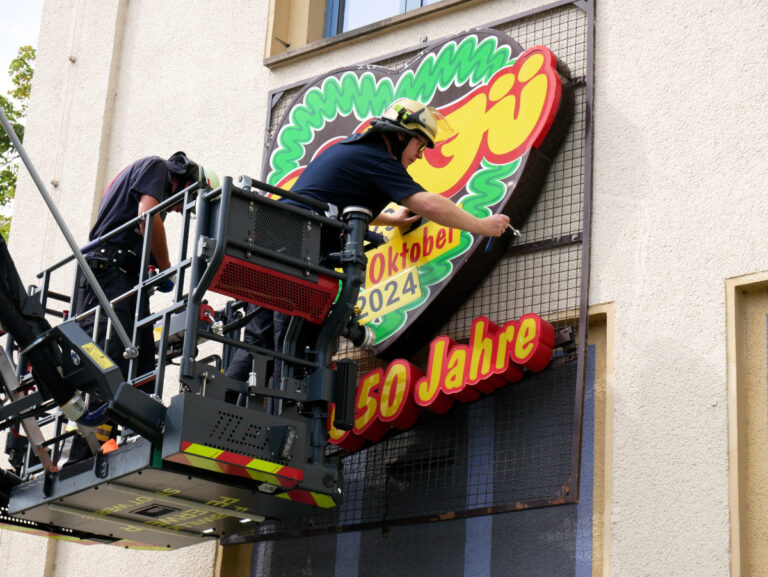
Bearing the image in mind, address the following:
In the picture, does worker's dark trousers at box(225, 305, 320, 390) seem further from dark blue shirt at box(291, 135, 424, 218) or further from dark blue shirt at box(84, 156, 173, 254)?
dark blue shirt at box(84, 156, 173, 254)

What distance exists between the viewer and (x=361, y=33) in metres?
10.6

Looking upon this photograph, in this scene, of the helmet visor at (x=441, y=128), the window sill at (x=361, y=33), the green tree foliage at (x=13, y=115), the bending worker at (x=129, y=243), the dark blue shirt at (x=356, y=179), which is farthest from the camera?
the green tree foliage at (x=13, y=115)

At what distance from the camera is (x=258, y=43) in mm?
11398

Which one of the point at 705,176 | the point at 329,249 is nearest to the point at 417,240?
the point at 329,249

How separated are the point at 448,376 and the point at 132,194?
8.07 feet

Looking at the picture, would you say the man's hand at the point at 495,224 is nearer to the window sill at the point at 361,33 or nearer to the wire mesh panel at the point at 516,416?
the wire mesh panel at the point at 516,416

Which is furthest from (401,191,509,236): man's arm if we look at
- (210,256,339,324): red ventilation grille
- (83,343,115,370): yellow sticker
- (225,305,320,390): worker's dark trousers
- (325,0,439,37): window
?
(325,0,439,37): window

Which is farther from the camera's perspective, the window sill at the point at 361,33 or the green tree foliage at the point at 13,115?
the green tree foliage at the point at 13,115

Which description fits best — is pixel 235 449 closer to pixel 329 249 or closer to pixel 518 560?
pixel 329 249

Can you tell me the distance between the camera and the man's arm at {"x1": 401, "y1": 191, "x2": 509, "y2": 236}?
8250 millimetres

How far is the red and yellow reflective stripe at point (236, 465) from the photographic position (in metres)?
6.93

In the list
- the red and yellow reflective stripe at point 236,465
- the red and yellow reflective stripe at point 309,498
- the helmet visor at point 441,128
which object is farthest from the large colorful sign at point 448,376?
the helmet visor at point 441,128

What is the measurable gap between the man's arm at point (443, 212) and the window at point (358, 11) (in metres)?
2.99

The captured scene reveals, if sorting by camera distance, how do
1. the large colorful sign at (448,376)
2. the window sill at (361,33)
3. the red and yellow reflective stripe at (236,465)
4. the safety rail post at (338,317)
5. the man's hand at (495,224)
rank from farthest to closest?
the window sill at (361,33)
the man's hand at (495,224)
the large colorful sign at (448,376)
the safety rail post at (338,317)
the red and yellow reflective stripe at (236,465)
